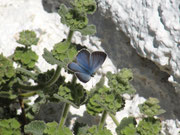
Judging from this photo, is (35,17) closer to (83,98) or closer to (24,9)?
(24,9)

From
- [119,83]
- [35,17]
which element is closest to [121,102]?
[119,83]

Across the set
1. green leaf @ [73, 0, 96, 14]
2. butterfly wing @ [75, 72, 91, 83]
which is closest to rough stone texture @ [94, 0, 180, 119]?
green leaf @ [73, 0, 96, 14]

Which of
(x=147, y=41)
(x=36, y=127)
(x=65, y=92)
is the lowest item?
(x=36, y=127)

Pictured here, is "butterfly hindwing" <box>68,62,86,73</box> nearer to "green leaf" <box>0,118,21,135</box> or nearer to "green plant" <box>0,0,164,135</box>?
"green plant" <box>0,0,164,135</box>

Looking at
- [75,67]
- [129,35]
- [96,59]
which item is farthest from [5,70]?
[129,35]

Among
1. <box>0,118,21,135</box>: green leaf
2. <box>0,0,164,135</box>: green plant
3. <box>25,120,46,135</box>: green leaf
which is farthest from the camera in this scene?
<box>0,118,21,135</box>: green leaf

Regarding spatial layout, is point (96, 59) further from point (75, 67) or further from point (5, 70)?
point (5, 70)

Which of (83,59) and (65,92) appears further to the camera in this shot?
(65,92)

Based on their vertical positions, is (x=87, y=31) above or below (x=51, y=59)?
above
